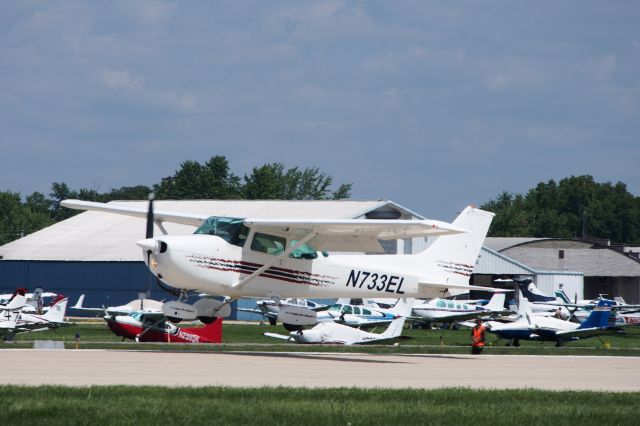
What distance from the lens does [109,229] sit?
250 ft

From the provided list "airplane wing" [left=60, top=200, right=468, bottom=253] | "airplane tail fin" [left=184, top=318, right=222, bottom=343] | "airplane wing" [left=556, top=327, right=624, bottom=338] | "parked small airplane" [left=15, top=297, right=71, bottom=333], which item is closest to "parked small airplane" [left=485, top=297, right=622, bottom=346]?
"airplane wing" [left=556, top=327, right=624, bottom=338]

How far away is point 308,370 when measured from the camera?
23.4m

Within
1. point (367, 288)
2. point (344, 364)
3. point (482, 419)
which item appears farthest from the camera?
point (367, 288)

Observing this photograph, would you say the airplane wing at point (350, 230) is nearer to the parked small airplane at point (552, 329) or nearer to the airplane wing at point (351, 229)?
the airplane wing at point (351, 229)

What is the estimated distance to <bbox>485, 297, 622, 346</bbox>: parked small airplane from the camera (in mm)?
37719

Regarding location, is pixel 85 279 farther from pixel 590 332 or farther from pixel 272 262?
pixel 272 262

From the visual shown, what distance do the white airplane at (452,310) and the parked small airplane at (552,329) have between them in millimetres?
10894

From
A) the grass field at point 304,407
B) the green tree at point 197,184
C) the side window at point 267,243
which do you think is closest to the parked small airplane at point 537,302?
the side window at point 267,243

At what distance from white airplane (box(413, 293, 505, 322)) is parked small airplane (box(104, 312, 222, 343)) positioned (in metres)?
19.4

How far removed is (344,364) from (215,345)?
7.60 m

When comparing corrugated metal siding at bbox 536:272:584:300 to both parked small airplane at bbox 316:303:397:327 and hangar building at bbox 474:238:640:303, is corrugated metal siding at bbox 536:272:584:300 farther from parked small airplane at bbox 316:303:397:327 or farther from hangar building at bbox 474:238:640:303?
parked small airplane at bbox 316:303:397:327

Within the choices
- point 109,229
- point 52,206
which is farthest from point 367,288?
point 52,206

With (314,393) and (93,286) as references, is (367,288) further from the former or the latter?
(93,286)

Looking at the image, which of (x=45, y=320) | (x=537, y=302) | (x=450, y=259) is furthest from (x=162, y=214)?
(x=537, y=302)
